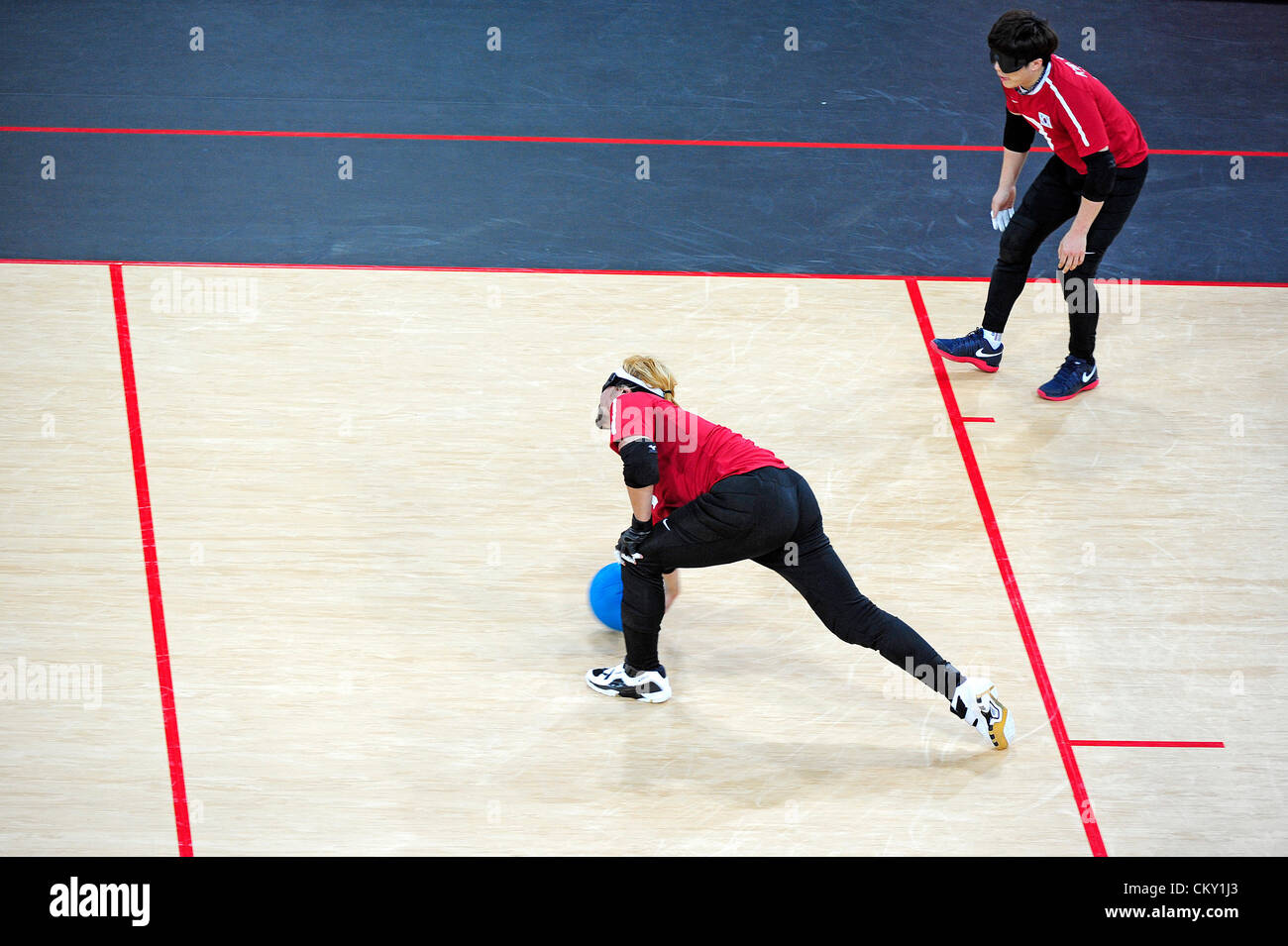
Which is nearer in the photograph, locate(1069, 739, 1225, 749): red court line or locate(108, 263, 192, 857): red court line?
locate(108, 263, 192, 857): red court line

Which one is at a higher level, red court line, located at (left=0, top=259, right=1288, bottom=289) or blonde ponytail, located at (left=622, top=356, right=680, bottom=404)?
red court line, located at (left=0, top=259, right=1288, bottom=289)

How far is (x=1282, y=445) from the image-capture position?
19.9 feet

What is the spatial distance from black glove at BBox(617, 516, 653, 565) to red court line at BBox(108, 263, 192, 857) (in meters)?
1.61

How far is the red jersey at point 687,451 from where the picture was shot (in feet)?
14.1

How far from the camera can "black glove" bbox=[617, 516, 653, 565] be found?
4.39 metres

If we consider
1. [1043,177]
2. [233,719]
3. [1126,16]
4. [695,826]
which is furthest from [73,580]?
[1126,16]

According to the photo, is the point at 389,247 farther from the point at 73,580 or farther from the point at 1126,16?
the point at 1126,16

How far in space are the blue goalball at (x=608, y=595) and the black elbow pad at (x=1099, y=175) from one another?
2447 mm

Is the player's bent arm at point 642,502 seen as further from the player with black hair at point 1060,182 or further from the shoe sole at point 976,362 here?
the shoe sole at point 976,362

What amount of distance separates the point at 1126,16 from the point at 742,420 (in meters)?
4.95

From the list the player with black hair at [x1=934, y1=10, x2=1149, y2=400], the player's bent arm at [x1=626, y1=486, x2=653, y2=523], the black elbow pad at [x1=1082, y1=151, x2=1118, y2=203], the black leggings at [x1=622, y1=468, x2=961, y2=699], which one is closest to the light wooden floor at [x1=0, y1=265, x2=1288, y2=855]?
the player with black hair at [x1=934, y1=10, x2=1149, y2=400]

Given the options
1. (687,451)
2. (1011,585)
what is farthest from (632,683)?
(1011,585)

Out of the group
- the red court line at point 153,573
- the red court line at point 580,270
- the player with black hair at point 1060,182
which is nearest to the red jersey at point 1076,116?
the player with black hair at point 1060,182

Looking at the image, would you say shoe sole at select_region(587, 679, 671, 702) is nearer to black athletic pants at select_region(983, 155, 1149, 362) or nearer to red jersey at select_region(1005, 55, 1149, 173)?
black athletic pants at select_region(983, 155, 1149, 362)
